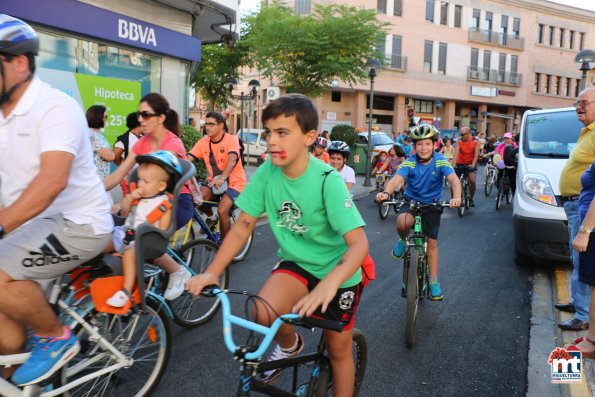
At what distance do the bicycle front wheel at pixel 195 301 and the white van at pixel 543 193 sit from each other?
3625mm

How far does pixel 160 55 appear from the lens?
36.0ft

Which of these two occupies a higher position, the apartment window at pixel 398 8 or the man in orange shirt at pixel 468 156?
the apartment window at pixel 398 8

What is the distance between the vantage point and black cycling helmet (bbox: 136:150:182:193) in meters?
3.00

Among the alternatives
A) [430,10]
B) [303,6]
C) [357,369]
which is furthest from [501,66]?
[357,369]

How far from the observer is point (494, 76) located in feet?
144

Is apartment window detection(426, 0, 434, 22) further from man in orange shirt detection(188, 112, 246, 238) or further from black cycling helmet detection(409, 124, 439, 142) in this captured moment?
black cycling helmet detection(409, 124, 439, 142)

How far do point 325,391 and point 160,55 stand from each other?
991 centimetres

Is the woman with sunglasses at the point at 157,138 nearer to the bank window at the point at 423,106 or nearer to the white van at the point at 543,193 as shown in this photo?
the white van at the point at 543,193

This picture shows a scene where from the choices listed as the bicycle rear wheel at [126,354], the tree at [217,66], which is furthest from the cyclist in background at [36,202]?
the tree at [217,66]

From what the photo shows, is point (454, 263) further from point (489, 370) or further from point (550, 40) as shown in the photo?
point (550, 40)

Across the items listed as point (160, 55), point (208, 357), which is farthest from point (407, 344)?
point (160, 55)

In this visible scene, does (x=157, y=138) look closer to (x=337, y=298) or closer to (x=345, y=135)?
(x=337, y=298)

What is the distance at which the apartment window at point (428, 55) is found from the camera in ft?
132

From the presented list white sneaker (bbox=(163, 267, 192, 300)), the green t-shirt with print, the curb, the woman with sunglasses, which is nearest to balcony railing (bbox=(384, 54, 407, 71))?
the curb
